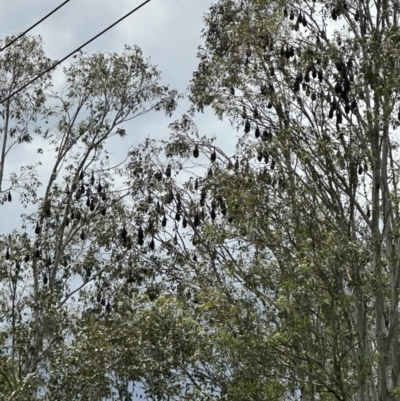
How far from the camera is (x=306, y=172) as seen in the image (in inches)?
569

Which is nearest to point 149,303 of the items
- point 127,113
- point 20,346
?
point 20,346

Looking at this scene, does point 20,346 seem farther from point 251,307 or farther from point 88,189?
point 251,307

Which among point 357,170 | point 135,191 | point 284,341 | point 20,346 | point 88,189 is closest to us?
point 284,341

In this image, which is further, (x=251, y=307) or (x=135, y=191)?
(x=135, y=191)

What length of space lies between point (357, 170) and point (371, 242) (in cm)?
137

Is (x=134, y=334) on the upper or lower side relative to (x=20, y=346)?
lower

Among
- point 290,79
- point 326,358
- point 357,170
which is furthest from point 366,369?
point 290,79

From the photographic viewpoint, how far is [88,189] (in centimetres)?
2144

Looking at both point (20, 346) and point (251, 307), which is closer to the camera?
point (251, 307)

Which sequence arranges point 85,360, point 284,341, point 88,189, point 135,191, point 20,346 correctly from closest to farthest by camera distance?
point 284,341 → point 85,360 → point 135,191 → point 20,346 → point 88,189

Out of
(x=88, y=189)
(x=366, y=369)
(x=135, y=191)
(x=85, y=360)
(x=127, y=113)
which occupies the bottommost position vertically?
(x=366, y=369)

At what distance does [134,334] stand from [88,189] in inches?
277

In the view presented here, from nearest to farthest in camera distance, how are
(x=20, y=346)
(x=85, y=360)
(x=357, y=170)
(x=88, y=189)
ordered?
(x=357, y=170)
(x=85, y=360)
(x=20, y=346)
(x=88, y=189)

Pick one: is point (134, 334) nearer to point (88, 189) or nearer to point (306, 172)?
point (306, 172)
